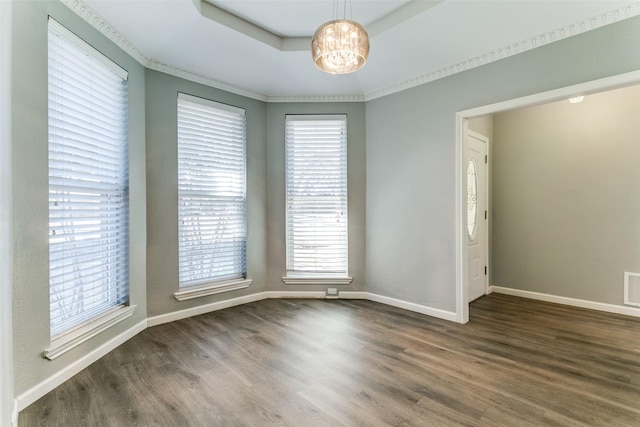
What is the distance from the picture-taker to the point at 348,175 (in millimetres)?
4105

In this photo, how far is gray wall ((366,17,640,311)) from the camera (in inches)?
97.1

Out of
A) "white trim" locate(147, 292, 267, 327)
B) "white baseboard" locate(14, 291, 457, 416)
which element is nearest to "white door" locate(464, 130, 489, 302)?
"white baseboard" locate(14, 291, 457, 416)

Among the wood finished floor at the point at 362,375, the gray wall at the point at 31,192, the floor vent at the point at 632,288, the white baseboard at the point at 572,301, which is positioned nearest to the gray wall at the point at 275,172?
the gray wall at the point at 31,192

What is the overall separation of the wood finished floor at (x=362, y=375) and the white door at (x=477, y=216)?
2.75 feet

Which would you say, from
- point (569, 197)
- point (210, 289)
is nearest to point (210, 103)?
point (210, 289)

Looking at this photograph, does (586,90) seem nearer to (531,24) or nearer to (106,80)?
(531,24)

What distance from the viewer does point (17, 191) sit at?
187cm

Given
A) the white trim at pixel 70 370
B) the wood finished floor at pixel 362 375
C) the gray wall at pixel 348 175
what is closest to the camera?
the wood finished floor at pixel 362 375

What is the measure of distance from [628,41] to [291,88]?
10.3 ft

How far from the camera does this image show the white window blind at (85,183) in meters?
2.14

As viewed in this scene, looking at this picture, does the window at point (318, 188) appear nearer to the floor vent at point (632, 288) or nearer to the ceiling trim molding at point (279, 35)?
the ceiling trim molding at point (279, 35)

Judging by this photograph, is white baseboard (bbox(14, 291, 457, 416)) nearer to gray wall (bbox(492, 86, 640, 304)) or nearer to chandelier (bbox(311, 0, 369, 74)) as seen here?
gray wall (bbox(492, 86, 640, 304))

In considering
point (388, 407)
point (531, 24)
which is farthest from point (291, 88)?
point (388, 407)

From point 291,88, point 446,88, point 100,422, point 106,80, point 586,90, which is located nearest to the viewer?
point 100,422
